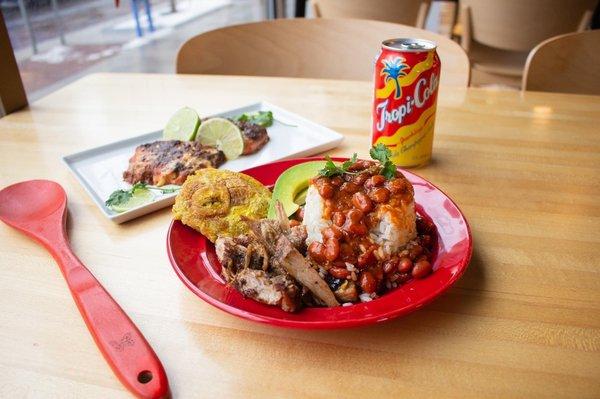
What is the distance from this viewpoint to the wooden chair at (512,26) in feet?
9.64

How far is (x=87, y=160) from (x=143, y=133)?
0.22m

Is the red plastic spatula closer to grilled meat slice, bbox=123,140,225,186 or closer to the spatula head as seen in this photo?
the spatula head

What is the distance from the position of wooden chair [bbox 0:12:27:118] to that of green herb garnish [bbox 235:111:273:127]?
79 centimetres

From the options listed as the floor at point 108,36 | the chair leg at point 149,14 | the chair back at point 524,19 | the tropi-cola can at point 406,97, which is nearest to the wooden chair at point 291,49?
the floor at point 108,36

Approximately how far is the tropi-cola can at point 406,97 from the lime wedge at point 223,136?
377 mm

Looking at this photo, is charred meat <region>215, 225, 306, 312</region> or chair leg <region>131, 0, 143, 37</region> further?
chair leg <region>131, 0, 143, 37</region>

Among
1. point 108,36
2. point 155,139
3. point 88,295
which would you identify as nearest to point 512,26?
point 155,139

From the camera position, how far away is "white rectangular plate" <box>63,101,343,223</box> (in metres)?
1.06

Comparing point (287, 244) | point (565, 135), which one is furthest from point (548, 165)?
point (287, 244)

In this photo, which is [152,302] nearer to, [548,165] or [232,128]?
[232,128]

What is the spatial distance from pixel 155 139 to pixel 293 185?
59 cm

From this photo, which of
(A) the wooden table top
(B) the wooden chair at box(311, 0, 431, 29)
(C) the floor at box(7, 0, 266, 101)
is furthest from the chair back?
(A) the wooden table top

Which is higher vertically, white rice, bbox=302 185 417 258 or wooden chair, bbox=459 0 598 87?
white rice, bbox=302 185 417 258

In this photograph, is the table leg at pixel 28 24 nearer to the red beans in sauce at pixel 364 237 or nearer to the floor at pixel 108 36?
the floor at pixel 108 36
